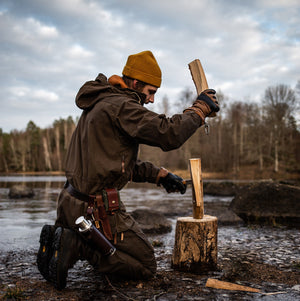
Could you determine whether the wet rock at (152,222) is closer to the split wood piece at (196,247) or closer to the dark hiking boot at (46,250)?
the split wood piece at (196,247)

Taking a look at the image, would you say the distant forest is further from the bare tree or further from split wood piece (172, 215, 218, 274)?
split wood piece (172, 215, 218, 274)

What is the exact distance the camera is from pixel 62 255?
3.14 meters

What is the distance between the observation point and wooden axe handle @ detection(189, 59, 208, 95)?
419cm

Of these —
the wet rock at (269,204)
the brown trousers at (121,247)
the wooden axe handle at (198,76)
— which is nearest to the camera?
the brown trousers at (121,247)

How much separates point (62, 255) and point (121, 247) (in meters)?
0.64

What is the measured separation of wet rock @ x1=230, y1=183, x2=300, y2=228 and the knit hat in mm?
5484

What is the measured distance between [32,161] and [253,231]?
8500 centimetres

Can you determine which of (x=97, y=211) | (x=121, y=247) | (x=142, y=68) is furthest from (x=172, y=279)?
(x=142, y=68)

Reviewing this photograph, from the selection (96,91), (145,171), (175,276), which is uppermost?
(96,91)

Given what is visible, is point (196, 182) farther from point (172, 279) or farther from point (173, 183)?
point (172, 279)

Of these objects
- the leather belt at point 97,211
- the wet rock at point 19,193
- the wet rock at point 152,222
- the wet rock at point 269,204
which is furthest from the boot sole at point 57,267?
the wet rock at point 19,193

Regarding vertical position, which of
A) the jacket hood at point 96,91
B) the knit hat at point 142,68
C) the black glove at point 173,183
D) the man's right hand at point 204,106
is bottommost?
the black glove at point 173,183

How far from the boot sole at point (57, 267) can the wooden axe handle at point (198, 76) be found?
2409 millimetres

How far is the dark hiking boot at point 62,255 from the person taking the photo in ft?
10.3
